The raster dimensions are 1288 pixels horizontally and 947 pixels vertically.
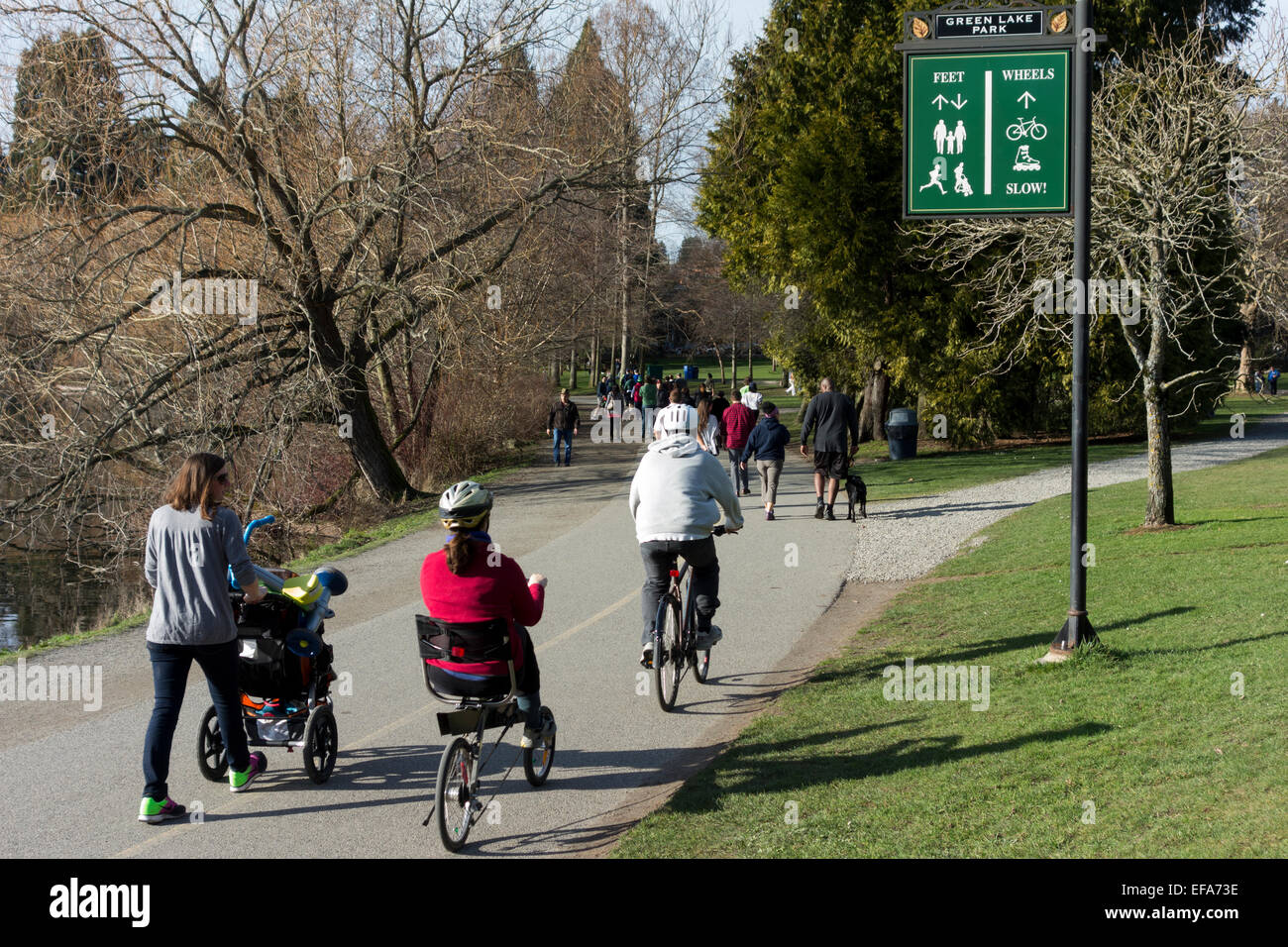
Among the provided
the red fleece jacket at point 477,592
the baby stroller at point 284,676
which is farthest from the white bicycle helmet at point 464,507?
the baby stroller at point 284,676

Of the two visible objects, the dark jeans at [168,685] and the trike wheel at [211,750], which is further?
the trike wheel at [211,750]

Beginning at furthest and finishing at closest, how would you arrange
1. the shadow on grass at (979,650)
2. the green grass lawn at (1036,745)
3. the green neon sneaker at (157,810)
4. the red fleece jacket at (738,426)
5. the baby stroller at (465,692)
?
the red fleece jacket at (738,426) < the shadow on grass at (979,650) < the green neon sneaker at (157,810) < the baby stroller at (465,692) < the green grass lawn at (1036,745)

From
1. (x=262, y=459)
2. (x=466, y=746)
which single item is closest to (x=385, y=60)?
(x=262, y=459)

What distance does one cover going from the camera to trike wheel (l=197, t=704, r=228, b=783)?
6.41 m

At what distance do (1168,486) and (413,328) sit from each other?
504 inches

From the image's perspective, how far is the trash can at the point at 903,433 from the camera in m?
26.8

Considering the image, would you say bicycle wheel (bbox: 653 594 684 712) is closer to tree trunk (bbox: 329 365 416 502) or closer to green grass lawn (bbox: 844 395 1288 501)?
green grass lawn (bbox: 844 395 1288 501)

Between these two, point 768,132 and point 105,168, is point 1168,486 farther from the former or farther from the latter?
point 768,132

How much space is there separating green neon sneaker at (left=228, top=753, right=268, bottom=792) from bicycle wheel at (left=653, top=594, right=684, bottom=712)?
8.57 ft

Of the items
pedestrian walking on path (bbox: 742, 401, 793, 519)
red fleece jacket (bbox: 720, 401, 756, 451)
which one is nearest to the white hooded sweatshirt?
pedestrian walking on path (bbox: 742, 401, 793, 519)

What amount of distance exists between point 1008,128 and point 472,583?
19.4 ft

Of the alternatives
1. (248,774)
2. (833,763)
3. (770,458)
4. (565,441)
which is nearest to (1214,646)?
(833,763)

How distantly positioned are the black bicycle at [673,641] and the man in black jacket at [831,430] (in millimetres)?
8509

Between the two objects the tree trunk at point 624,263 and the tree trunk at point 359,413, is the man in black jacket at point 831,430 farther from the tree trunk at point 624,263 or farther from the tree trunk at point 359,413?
the tree trunk at point 624,263
